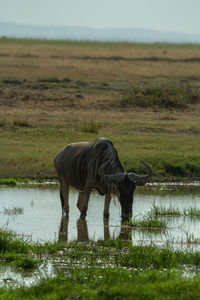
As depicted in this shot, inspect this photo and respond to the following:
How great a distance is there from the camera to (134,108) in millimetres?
26172

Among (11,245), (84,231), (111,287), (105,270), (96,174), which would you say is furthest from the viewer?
(96,174)

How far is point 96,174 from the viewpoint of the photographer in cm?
1020

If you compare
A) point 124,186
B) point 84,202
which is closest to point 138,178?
point 124,186

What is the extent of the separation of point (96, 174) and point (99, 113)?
1460 cm

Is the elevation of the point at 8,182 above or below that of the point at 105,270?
below

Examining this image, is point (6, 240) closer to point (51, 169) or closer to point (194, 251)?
point (194, 251)

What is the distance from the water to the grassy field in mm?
1853

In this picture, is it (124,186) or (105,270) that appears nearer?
(105,270)

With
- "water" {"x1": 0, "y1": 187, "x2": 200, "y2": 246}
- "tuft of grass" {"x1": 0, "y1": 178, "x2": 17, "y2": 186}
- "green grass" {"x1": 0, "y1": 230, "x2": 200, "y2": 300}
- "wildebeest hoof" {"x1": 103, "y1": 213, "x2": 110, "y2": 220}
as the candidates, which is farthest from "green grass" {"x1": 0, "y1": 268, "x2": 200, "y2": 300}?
"tuft of grass" {"x1": 0, "y1": 178, "x2": 17, "y2": 186}

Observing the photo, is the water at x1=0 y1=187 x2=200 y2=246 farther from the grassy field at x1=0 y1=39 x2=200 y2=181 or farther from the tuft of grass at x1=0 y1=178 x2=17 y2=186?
the grassy field at x1=0 y1=39 x2=200 y2=181

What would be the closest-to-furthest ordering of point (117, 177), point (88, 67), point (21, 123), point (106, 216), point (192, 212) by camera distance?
1. point (117, 177)
2. point (106, 216)
3. point (192, 212)
4. point (21, 123)
5. point (88, 67)

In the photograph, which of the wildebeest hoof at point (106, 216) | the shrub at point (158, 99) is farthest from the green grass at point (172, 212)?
the shrub at point (158, 99)

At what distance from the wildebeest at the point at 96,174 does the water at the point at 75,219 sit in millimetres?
284

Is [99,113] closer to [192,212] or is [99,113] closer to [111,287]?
[192,212]
